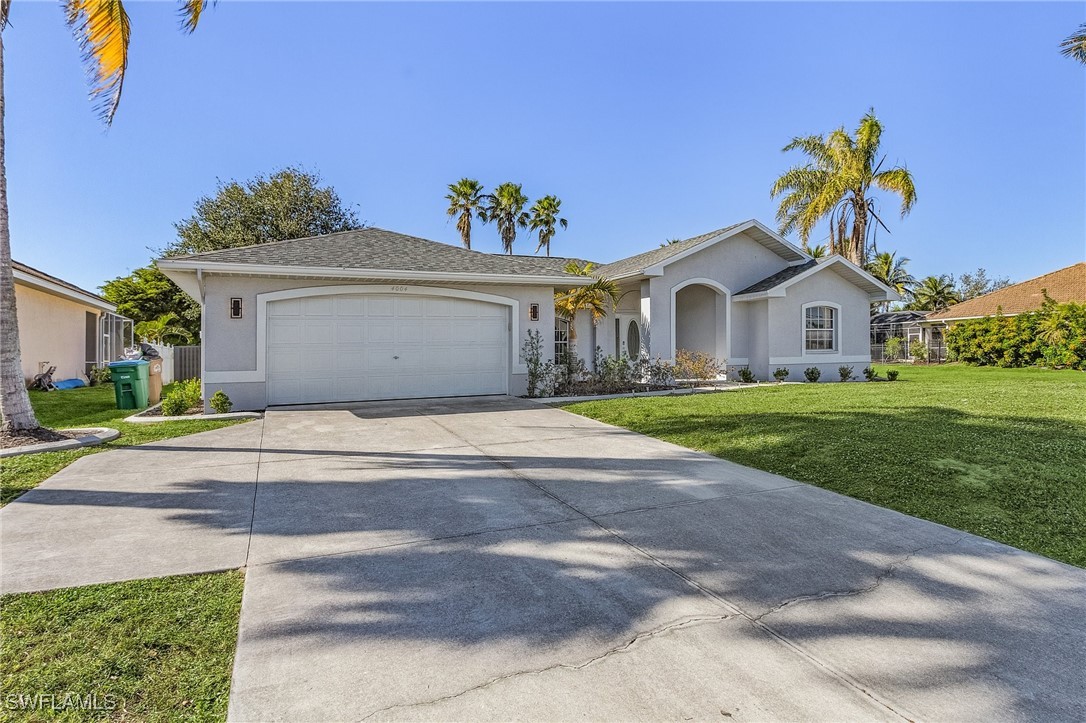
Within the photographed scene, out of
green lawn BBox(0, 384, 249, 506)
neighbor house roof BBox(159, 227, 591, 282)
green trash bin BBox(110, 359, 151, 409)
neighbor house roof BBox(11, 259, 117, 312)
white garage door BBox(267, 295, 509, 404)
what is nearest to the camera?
green lawn BBox(0, 384, 249, 506)

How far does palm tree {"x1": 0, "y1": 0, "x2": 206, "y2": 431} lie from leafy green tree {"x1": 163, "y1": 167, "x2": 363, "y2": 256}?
20489 millimetres

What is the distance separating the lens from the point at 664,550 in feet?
11.8

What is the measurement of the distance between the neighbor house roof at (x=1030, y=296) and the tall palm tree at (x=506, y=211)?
81.4 ft

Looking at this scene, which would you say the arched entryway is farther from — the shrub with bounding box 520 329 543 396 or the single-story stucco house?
the shrub with bounding box 520 329 543 396

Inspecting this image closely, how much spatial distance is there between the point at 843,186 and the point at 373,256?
63.9ft

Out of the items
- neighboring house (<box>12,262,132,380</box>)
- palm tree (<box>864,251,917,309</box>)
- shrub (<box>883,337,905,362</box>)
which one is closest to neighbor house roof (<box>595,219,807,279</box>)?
neighboring house (<box>12,262,132,380</box>)

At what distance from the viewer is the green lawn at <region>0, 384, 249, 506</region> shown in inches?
211

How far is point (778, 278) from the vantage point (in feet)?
53.5

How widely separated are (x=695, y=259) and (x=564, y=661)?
14990mm

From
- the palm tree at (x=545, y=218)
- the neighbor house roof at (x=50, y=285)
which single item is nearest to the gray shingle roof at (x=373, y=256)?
the neighbor house roof at (x=50, y=285)

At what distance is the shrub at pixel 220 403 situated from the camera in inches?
385

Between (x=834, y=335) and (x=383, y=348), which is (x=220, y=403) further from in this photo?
(x=834, y=335)

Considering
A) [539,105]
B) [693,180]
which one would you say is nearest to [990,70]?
[693,180]

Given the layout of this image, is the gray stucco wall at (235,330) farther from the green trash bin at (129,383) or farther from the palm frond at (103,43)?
the palm frond at (103,43)
